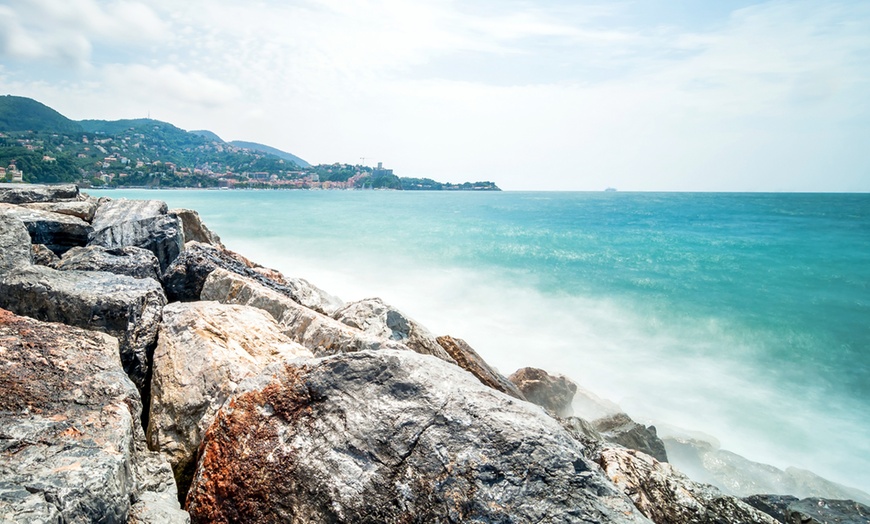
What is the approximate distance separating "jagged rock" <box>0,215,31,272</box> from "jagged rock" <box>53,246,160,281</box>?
1.71 feet

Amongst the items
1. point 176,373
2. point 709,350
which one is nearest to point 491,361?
point 709,350

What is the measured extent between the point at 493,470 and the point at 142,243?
6.66 metres

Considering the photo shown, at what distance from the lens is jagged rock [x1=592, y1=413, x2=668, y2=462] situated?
6.94 m

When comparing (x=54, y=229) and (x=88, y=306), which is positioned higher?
(x=54, y=229)

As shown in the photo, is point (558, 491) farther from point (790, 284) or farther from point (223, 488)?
point (790, 284)

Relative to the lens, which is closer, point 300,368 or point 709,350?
point 300,368

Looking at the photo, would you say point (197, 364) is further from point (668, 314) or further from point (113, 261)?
point (668, 314)

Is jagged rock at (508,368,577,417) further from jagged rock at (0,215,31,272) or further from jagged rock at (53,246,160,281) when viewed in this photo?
jagged rock at (0,215,31,272)

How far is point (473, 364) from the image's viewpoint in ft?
18.0

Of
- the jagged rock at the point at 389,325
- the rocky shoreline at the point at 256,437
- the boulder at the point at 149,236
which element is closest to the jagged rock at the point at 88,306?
the rocky shoreline at the point at 256,437

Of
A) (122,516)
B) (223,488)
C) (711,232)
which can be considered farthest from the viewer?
(711,232)

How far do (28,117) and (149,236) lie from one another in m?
168

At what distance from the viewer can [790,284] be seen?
2369 centimetres

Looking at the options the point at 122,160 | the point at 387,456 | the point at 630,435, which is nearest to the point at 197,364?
the point at 387,456
